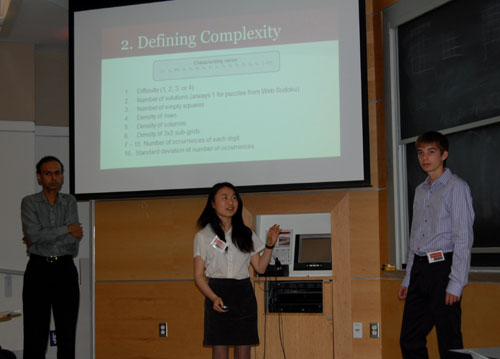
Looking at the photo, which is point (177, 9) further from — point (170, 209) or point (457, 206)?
point (457, 206)

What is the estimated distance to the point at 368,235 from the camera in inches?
182

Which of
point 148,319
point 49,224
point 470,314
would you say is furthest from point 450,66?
point 148,319

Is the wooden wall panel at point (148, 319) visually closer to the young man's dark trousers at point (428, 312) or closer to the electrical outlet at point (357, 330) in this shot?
the electrical outlet at point (357, 330)

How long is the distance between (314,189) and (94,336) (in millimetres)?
2219

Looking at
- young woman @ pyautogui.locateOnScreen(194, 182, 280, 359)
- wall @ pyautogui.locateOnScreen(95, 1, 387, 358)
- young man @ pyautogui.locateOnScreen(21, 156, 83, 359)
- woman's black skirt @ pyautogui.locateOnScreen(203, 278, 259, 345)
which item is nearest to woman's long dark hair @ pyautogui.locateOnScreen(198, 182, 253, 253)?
young woman @ pyautogui.locateOnScreen(194, 182, 280, 359)

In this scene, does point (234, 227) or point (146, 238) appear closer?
point (234, 227)

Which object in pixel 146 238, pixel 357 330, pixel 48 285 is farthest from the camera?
pixel 146 238

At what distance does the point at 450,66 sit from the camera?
3943 mm

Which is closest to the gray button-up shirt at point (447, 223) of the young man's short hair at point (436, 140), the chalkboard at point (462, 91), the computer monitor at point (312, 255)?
the young man's short hair at point (436, 140)

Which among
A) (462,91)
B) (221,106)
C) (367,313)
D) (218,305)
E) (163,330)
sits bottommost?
(163,330)

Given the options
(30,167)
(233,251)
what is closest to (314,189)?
(233,251)

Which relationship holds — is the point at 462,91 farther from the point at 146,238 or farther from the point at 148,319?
the point at 148,319

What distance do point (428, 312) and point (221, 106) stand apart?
2.30 m

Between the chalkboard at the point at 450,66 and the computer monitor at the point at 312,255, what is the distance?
1.09 meters
